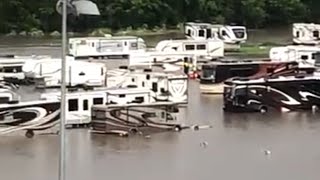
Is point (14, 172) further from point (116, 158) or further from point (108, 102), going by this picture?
point (108, 102)

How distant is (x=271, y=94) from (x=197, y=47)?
3127mm

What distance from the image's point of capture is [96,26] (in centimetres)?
1497

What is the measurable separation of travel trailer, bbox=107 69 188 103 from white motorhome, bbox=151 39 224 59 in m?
2.54

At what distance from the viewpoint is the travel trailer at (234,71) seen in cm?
992

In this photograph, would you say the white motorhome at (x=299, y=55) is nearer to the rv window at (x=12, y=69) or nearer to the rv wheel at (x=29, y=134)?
the rv window at (x=12, y=69)

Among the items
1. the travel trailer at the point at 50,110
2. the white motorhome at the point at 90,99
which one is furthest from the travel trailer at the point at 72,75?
the travel trailer at the point at 50,110

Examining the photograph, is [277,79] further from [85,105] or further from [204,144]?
[204,144]

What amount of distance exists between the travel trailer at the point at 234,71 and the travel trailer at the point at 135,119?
189 cm

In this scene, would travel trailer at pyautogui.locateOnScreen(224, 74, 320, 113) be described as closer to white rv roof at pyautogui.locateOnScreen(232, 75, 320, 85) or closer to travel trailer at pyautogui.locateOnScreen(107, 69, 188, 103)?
white rv roof at pyautogui.locateOnScreen(232, 75, 320, 85)

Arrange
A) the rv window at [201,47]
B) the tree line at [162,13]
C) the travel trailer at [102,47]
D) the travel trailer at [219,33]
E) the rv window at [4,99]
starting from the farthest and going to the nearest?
the tree line at [162,13] < the travel trailer at [219,33] < the rv window at [201,47] < the travel trailer at [102,47] < the rv window at [4,99]

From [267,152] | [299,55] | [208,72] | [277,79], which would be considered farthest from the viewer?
[299,55]

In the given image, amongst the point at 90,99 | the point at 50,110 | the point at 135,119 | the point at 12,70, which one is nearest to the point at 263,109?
the point at 135,119

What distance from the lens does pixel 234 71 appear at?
1023 centimetres

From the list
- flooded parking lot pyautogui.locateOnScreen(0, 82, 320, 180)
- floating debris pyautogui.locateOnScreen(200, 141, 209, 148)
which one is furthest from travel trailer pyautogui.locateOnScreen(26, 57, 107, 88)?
floating debris pyautogui.locateOnScreen(200, 141, 209, 148)
